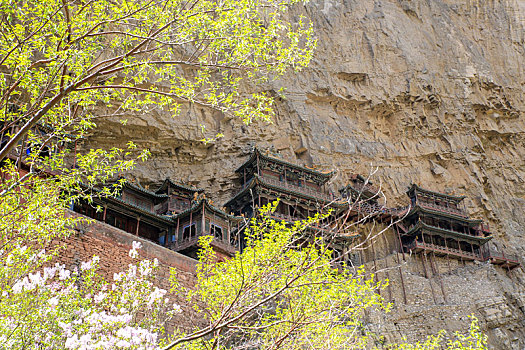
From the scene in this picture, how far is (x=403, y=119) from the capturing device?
3834 cm

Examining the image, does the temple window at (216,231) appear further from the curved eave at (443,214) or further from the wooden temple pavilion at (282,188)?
the curved eave at (443,214)

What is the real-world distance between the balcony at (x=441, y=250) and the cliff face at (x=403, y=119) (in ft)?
6.99

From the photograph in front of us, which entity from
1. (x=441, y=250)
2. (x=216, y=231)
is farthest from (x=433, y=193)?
(x=216, y=231)

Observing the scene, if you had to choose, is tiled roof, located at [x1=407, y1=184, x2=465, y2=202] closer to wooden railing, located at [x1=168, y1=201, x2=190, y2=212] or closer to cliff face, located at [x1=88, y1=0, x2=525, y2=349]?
cliff face, located at [x1=88, y1=0, x2=525, y2=349]

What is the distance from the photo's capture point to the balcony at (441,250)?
31.8m

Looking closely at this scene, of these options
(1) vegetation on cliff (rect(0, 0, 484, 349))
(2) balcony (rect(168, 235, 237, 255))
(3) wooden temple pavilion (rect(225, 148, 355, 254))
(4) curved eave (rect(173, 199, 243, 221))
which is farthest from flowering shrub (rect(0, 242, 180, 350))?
(3) wooden temple pavilion (rect(225, 148, 355, 254))

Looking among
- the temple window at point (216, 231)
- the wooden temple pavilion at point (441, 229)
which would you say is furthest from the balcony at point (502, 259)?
the temple window at point (216, 231)

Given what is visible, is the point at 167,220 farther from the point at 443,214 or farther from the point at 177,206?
the point at 443,214

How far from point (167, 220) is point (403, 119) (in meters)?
22.6

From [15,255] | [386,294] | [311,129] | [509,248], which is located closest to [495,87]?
→ [509,248]

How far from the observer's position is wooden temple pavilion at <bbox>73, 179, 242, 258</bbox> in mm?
23109

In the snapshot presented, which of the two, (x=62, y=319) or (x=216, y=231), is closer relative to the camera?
(x=62, y=319)

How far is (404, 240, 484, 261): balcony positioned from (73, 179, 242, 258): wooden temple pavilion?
43.0ft

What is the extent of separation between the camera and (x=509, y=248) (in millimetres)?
36656
